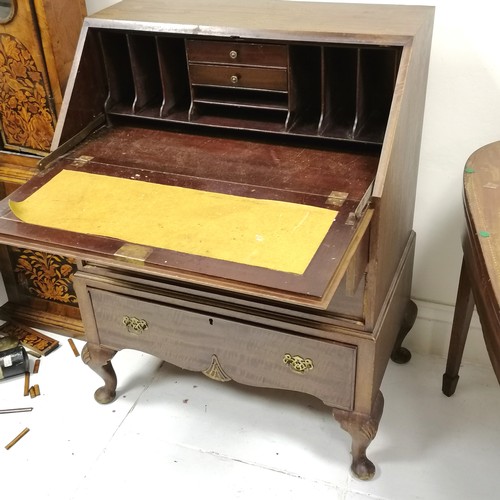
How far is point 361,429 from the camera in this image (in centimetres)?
169

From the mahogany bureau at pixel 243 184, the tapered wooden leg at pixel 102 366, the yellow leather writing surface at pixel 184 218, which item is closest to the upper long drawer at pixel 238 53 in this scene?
the mahogany bureau at pixel 243 184

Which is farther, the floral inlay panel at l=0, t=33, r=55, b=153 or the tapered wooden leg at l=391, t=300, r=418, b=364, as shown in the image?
the tapered wooden leg at l=391, t=300, r=418, b=364

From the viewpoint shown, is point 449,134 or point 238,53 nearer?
point 238,53

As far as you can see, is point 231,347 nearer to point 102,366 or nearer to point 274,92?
point 102,366

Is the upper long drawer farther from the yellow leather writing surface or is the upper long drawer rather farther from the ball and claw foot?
the ball and claw foot

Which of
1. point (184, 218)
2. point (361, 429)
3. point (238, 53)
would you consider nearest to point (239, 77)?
point (238, 53)

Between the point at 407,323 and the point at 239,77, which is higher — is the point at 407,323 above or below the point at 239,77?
below

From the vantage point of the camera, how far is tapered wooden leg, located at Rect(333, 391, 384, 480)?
1.68 metres

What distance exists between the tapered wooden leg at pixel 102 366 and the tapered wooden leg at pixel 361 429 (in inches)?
27.2

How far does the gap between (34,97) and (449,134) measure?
118 centimetres

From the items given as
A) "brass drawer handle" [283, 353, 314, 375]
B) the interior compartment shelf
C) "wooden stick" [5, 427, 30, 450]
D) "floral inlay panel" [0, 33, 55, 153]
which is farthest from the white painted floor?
the interior compartment shelf

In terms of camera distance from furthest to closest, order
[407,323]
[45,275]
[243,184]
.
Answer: [45,275]
[407,323]
[243,184]

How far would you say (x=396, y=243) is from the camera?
5.57 ft

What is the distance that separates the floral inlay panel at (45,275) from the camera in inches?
87.3
